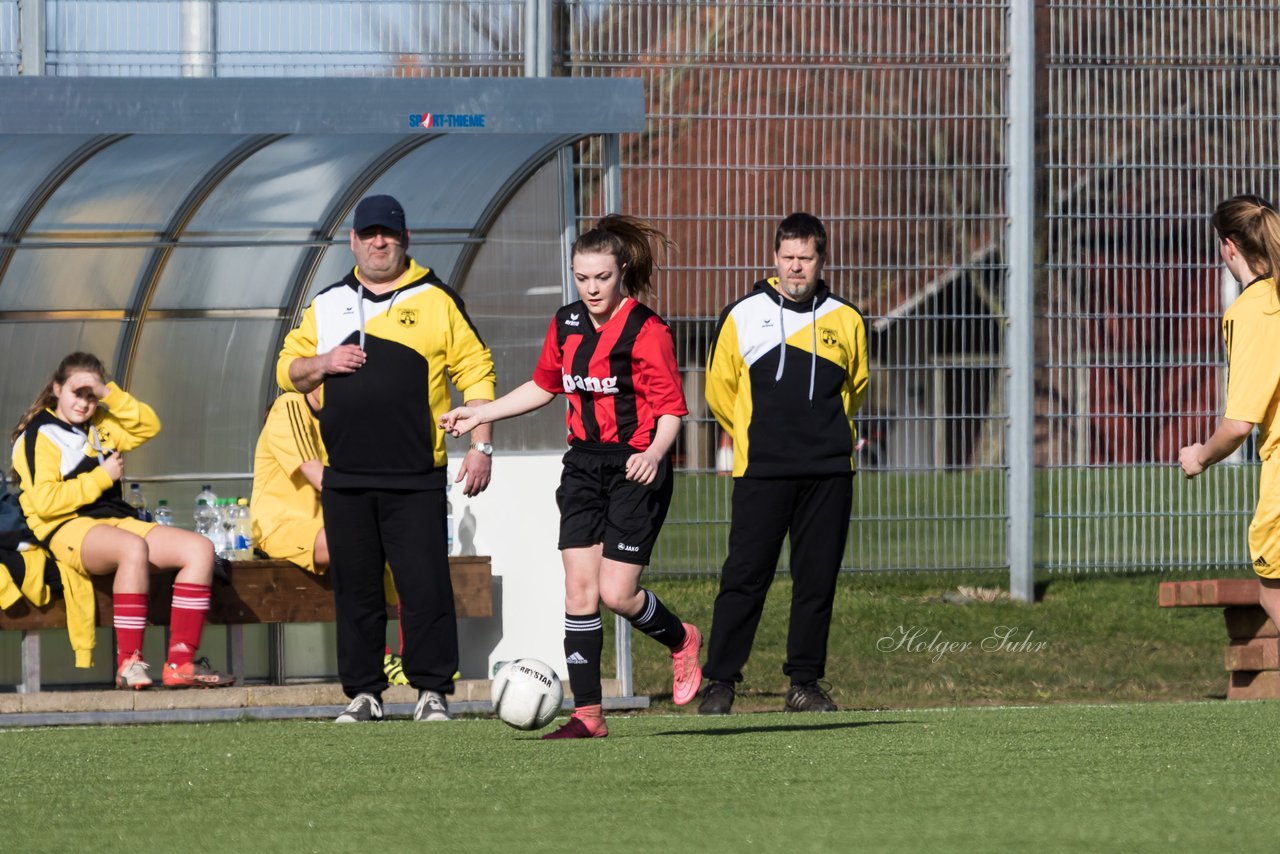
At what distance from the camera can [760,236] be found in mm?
11273

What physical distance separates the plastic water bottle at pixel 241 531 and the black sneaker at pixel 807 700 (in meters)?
2.75

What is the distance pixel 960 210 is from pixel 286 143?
12.9 feet

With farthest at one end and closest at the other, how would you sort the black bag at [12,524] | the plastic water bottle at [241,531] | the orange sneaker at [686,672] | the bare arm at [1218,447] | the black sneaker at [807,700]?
the plastic water bottle at [241,531] < the black bag at [12,524] < the black sneaker at [807,700] < the orange sneaker at [686,672] < the bare arm at [1218,447]

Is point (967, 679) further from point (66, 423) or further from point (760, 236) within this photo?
point (66, 423)

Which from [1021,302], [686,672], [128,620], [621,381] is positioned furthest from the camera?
[1021,302]

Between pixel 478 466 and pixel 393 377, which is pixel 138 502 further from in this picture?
pixel 478 466

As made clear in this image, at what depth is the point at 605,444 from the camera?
6.31m

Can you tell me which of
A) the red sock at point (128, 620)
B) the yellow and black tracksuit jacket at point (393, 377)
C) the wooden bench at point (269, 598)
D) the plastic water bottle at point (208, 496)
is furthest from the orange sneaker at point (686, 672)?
the plastic water bottle at point (208, 496)

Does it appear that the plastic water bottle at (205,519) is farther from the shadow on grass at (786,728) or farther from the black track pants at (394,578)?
the shadow on grass at (786,728)

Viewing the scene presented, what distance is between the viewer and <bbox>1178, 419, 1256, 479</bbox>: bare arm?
5973mm

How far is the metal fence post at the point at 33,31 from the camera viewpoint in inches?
402

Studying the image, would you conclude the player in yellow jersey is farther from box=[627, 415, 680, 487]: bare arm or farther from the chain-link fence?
the chain-link fence

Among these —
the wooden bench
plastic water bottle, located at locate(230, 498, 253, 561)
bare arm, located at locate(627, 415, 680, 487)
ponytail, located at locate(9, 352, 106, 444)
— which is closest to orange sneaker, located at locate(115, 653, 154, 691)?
the wooden bench

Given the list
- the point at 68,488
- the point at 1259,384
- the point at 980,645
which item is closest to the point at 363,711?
the point at 68,488
